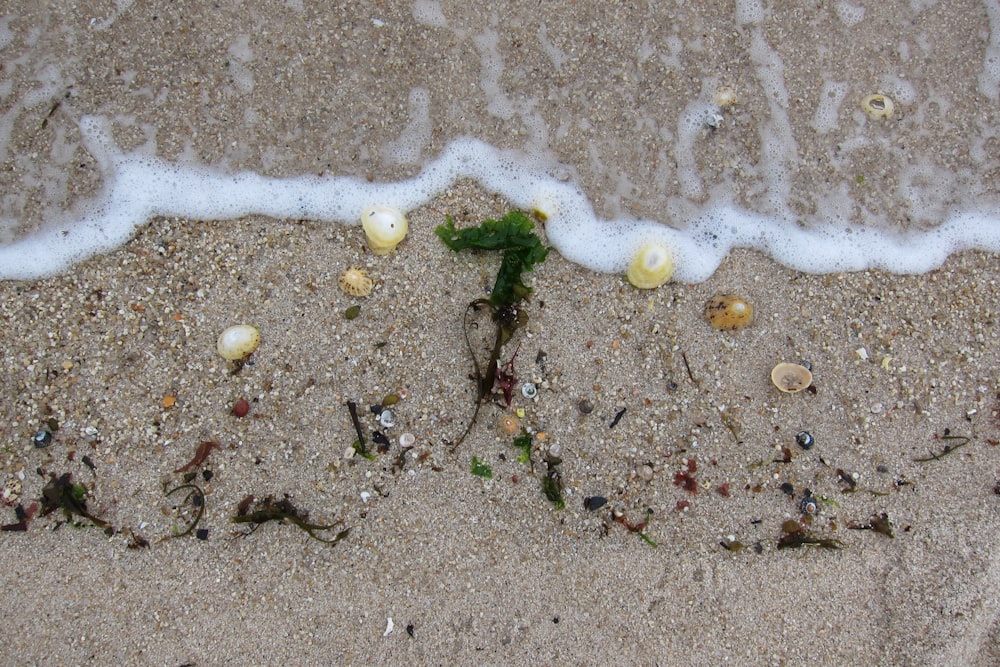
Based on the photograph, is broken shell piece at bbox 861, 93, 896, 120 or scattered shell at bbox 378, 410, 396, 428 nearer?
scattered shell at bbox 378, 410, 396, 428

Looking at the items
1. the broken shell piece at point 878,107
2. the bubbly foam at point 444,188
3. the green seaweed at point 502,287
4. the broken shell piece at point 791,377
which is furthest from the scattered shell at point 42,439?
the broken shell piece at point 878,107

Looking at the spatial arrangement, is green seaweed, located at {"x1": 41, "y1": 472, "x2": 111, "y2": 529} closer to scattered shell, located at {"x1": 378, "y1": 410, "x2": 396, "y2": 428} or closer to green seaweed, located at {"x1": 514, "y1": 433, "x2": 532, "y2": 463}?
scattered shell, located at {"x1": 378, "y1": 410, "x2": 396, "y2": 428}

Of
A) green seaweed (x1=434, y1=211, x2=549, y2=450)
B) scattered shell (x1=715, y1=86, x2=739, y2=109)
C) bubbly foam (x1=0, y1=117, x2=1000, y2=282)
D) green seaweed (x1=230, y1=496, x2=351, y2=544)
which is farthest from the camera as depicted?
scattered shell (x1=715, y1=86, x2=739, y2=109)

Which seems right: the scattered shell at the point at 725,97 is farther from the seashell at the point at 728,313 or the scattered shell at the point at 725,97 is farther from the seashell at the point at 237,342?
the seashell at the point at 237,342

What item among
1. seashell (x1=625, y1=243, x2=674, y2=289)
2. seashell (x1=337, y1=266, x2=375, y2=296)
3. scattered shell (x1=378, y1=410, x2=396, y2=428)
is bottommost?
scattered shell (x1=378, y1=410, x2=396, y2=428)

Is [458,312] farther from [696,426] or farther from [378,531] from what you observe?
[696,426]

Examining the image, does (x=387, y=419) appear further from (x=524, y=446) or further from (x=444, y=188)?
(x=444, y=188)

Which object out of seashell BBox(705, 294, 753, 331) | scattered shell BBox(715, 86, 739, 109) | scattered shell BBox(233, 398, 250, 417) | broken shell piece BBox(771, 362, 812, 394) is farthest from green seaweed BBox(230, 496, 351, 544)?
scattered shell BBox(715, 86, 739, 109)
